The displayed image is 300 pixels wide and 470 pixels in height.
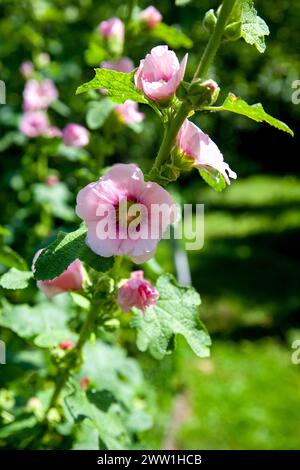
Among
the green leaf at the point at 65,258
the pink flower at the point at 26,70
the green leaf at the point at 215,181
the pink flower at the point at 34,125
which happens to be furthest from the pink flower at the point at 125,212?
the pink flower at the point at 26,70

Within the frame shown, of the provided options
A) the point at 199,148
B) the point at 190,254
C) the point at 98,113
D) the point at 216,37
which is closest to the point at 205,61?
the point at 216,37

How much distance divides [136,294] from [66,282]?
178 millimetres

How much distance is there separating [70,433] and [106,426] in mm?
325

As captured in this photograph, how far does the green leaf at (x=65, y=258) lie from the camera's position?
45.1 inches

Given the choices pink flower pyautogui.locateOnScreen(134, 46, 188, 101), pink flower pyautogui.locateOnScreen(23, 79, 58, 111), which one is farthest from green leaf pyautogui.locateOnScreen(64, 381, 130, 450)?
pink flower pyautogui.locateOnScreen(23, 79, 58, 111)

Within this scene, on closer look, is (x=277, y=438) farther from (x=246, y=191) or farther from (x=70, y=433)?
(x=246, y=191)

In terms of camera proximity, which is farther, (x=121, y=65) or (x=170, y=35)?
(x=170, y=35)

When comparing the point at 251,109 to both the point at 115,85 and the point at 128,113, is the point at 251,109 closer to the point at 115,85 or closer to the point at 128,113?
the point at 115,85

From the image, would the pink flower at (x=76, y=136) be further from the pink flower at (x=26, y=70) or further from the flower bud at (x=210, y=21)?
the flower bud at (x=210, y=21)

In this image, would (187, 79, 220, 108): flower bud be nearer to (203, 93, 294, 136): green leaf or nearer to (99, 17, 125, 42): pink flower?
(203, 93, 294, 136): green leaf

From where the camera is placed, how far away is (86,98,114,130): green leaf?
1.93 meters

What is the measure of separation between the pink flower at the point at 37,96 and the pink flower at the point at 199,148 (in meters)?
1.69

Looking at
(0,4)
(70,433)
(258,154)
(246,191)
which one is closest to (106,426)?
(70,433)

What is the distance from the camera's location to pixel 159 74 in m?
1.16
